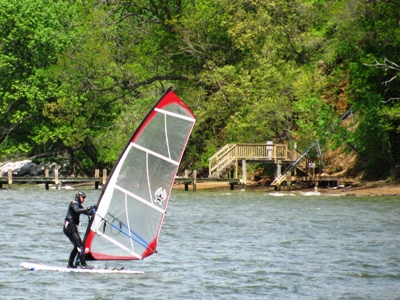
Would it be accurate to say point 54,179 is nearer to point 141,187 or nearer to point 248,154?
point 248,154

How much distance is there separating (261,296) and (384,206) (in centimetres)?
1893

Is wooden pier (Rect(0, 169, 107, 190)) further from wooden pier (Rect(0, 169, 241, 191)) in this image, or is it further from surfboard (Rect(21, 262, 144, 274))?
surfboard (Rect(21, 262, 144, 274))

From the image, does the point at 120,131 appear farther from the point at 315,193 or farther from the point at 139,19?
the point at 315,193

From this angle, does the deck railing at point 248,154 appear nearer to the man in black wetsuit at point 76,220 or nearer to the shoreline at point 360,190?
the shoreline at point 360,190

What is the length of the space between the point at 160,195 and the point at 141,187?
0.40 m

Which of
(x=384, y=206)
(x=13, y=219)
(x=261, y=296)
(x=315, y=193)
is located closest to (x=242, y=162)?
(x=315, y=193)

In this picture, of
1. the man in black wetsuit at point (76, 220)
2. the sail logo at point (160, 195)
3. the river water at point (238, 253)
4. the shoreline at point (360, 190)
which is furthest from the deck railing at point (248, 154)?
the man in black wetsuit at point (76, 220)

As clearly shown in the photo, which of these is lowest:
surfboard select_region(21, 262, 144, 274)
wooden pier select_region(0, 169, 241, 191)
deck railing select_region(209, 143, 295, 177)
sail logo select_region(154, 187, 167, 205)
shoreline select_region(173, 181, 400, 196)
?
surfboard select_region(21, 262, 144, 274)

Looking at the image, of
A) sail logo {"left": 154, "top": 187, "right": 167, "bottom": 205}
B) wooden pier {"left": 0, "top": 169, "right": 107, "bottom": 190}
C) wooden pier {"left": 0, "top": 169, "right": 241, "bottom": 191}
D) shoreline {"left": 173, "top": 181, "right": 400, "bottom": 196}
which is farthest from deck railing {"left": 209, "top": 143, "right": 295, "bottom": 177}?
sail logo {"left": 154, "top": 187, "right": 167, "bottom": 205}

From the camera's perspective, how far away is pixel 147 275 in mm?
20875

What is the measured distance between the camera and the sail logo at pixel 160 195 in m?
19.8

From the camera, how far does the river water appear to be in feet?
63.8

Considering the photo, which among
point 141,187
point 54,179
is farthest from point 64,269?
point 54,179

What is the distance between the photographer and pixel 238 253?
24766mm
